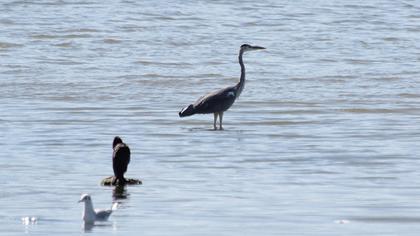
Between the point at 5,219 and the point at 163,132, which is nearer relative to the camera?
the point at 5,219

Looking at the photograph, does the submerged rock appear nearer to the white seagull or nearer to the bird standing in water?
the bird standing in water

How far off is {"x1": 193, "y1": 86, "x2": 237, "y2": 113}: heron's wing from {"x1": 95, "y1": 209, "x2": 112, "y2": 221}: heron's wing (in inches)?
302

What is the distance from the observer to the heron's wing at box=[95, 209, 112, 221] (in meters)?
9.88

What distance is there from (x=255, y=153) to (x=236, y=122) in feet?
12.2

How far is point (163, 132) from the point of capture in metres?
16.1

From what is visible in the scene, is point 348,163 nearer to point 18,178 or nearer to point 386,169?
point 386,169

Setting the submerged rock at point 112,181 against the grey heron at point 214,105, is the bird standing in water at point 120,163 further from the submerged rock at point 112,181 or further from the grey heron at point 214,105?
the grey heron at point 214,105

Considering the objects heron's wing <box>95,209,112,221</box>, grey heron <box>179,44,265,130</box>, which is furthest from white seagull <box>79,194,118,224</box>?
grey heron <box>179,44,265,130</box>

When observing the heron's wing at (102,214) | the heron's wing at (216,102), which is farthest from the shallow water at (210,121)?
the heron's wing at (216,102)

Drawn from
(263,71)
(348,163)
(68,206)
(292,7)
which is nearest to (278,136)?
(348,163)

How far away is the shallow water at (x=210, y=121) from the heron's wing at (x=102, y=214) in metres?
0.10

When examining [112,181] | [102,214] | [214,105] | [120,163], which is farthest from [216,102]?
[102,214]

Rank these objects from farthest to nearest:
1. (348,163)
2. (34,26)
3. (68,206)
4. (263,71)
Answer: (34,26) < (263,71) < (348,163) < (68,206)

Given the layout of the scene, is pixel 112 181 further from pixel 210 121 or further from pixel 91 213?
pixel 210 121
